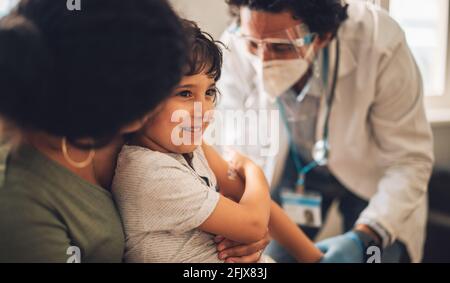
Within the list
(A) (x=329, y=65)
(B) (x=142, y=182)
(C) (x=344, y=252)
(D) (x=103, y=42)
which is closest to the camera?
(D) (x=103, y=42)

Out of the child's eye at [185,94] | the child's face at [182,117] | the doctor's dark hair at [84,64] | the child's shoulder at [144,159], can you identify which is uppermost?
the doctor's dark hair at [84,64]

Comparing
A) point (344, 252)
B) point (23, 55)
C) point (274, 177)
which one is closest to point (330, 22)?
point (274, 177)

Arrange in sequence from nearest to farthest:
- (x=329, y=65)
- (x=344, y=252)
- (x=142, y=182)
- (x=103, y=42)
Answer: (x=103, y=42), (x=142, y=182), (x=344, y=252), (x=329, y=65)

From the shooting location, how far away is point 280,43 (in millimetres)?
1133

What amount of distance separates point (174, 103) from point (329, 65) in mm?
728

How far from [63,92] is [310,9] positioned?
2.36 feet

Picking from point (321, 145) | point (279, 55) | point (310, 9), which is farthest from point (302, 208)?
point (310, 9)

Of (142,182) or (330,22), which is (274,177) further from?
(142,182)

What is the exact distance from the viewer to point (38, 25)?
1.98 ft

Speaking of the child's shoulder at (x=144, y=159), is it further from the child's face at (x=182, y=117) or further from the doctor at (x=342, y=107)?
the doctor at (x=342, y=107)

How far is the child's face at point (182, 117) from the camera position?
74 centimetres

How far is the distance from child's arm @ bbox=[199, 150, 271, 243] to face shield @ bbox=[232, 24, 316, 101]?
43cm

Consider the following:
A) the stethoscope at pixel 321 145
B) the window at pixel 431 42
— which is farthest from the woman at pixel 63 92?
the window at pixel 431 42

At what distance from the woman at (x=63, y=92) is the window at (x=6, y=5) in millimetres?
46
